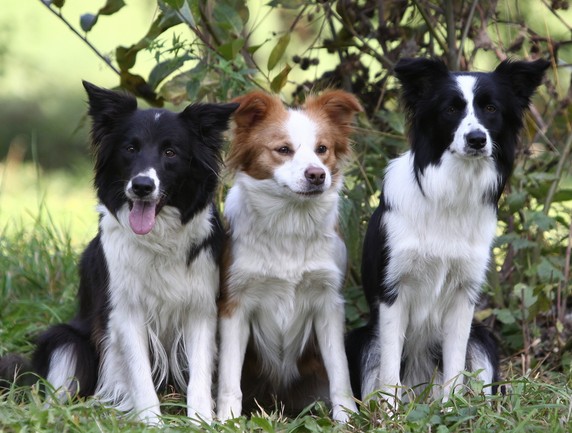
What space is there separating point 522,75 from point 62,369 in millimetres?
2616

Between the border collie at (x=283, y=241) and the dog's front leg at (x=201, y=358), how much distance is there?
62mm

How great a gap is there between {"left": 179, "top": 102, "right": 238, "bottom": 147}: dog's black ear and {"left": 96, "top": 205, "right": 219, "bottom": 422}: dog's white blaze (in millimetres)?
348

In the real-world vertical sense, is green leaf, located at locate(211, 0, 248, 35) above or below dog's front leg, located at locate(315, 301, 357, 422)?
above

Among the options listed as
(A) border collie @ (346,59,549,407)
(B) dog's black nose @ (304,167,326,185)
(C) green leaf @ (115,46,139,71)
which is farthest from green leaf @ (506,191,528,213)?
(C) green leaf @ (115,46,139,71)

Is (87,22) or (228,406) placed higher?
(87,22)

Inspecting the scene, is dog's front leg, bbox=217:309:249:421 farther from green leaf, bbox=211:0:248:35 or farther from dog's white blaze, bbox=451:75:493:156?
green leaf, bbox=211:0:248:35

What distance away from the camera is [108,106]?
163 inches

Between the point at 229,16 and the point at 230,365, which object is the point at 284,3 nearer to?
the point at 229,16

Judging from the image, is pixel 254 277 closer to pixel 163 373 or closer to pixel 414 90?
pixel 163 373

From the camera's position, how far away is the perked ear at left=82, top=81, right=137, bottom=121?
412cm

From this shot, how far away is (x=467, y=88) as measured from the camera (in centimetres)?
391

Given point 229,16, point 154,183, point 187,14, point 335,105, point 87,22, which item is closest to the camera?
point 154,183

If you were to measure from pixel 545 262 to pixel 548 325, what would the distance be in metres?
0.46

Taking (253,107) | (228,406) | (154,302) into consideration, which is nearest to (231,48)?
(253,107)
